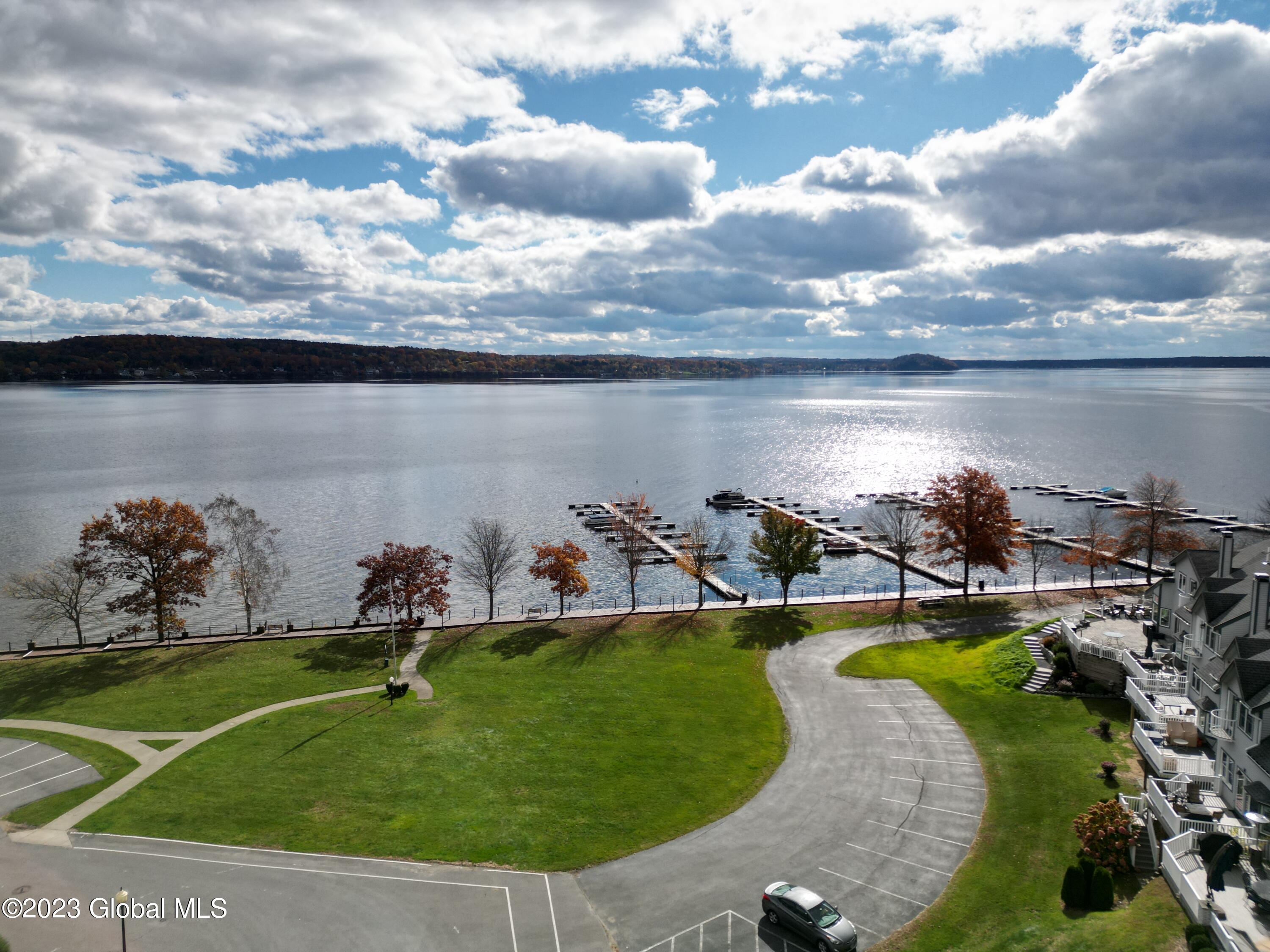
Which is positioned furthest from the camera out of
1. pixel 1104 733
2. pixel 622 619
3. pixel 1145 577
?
pixel 1145 577

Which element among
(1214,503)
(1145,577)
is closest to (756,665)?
(1145,577)

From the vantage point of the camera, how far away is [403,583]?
56094 mm

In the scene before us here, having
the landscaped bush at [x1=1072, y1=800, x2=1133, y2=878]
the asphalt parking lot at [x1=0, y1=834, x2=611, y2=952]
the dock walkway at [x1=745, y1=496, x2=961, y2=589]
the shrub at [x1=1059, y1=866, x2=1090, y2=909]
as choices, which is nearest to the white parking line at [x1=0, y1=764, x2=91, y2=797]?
the asphalt parking lot at [x1=0, y1=834, x2=611, y2=952]

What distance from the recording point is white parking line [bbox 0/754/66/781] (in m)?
33.2

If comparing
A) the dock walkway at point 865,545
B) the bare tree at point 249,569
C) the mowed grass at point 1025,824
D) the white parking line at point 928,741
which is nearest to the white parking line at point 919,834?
the mowed grass at point 1025,824

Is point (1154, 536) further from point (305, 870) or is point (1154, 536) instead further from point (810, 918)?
point (305, 870)

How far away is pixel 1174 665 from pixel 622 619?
3531cm

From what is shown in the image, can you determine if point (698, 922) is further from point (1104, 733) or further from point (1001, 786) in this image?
point (1104, 733)

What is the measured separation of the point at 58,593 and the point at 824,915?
6085 cm

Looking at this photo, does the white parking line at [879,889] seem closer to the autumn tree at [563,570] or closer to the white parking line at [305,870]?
the white parking line at [305,870]

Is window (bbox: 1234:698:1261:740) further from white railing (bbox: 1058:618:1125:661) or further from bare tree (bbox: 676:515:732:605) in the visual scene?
bare tree (bbox: 676:515:732:605)

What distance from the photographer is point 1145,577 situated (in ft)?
225

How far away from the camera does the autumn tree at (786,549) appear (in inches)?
2389

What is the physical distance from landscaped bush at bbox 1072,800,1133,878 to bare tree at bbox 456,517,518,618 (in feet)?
139
